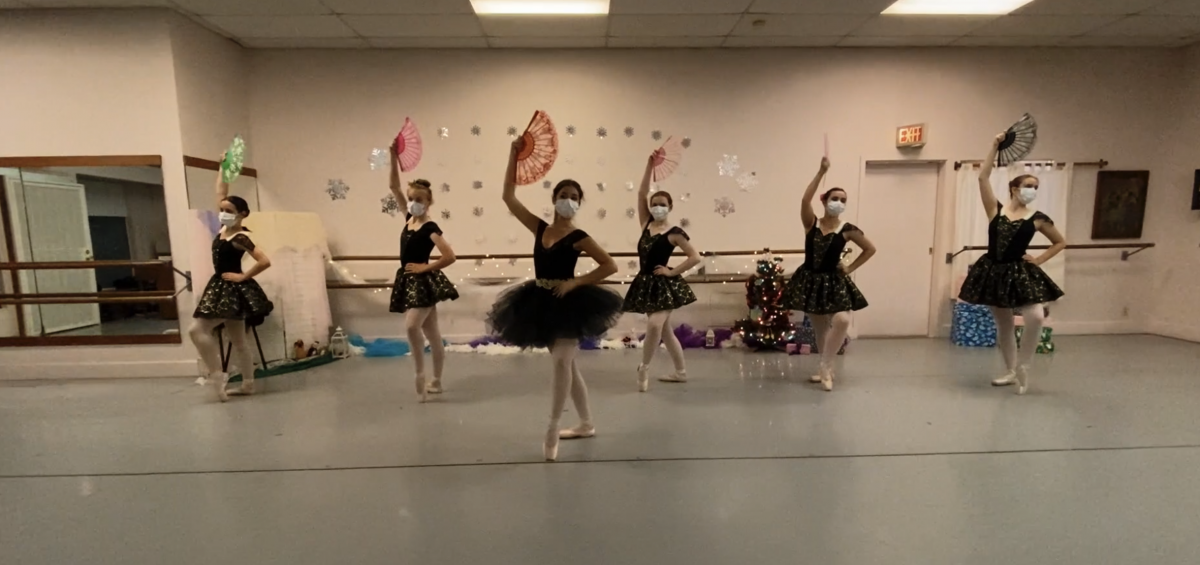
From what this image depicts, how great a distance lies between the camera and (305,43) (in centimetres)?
541

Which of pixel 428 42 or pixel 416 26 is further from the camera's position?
pixel 428 42

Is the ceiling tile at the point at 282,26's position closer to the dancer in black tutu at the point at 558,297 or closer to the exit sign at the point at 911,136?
the dancer in black tutu at the point at 558,297

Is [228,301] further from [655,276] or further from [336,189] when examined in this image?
[655,276]

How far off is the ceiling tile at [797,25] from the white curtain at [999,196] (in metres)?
1.99

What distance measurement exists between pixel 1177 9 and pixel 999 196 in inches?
74.7

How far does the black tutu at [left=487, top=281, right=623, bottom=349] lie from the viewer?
2.86 metres

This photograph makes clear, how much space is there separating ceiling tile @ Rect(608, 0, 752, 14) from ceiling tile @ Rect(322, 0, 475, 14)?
120 centimetres

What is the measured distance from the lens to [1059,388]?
167 inches

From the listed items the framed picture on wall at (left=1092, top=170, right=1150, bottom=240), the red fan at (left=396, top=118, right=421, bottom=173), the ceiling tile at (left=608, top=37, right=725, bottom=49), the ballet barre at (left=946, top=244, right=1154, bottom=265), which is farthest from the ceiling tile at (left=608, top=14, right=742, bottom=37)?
the framed picture on wall at (left=1092, top=170, right=1150, bottom=240)

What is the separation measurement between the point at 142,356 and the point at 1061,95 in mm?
8876

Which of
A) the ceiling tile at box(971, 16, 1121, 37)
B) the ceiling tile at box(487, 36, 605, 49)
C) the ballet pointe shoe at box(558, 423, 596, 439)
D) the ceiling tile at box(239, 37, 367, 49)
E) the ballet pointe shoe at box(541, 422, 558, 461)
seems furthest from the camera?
the ceiling tile at box(487, 36, 605, 49)

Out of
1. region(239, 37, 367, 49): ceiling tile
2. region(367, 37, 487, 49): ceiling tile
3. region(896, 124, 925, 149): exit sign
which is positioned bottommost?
region(896, 124, 925, 149): exit sign

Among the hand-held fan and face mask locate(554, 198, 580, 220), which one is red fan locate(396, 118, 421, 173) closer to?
face mask locate(554, 198, 580, 220)

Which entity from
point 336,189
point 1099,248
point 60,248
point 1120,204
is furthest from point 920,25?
point 60,248
